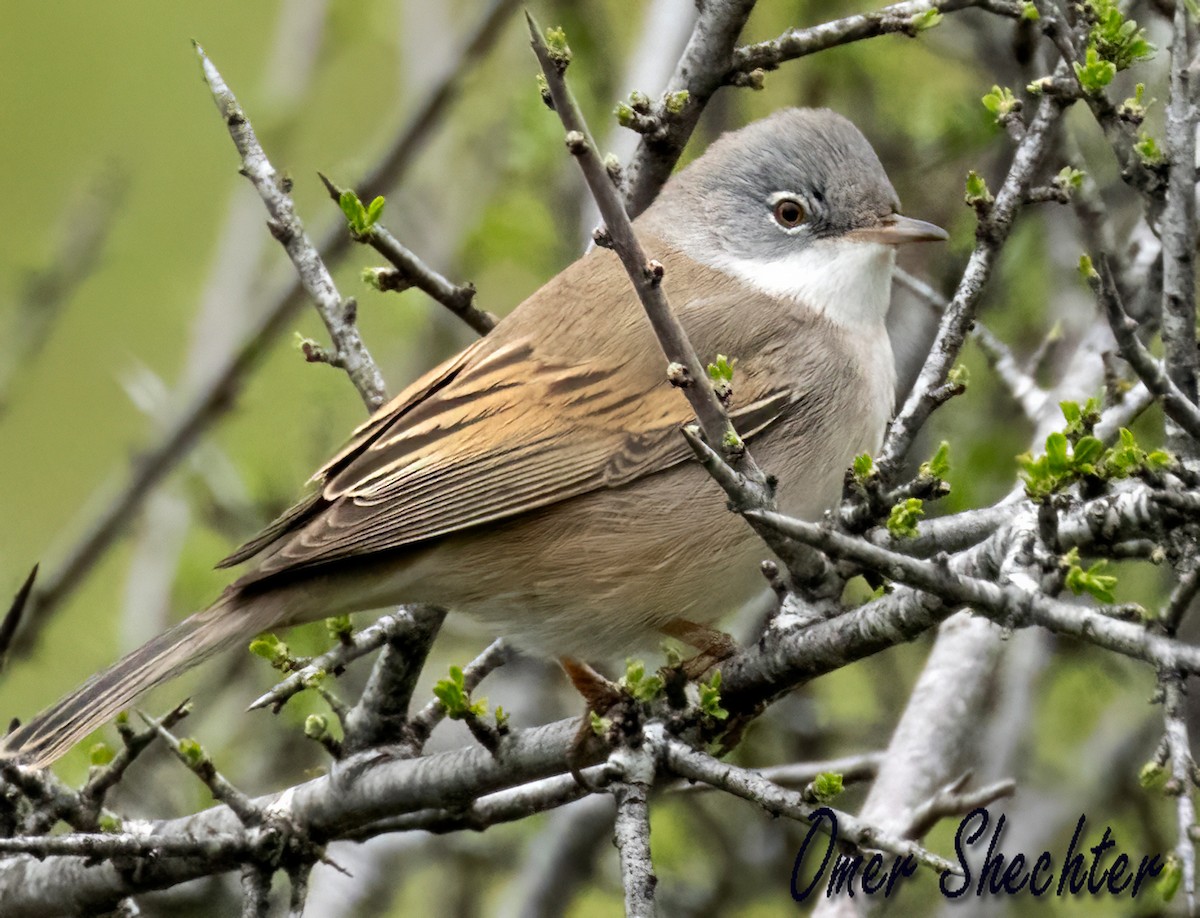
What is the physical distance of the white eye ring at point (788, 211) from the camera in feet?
15.0

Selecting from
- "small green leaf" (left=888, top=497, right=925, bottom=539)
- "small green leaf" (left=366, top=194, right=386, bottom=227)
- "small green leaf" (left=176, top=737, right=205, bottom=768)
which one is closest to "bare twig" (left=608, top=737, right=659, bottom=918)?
"small green leaf" (left=888, top=497, right=925, bottom=539)

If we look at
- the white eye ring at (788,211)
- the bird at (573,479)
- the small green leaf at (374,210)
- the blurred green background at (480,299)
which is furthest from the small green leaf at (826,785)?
the white eye ring at (788,211)

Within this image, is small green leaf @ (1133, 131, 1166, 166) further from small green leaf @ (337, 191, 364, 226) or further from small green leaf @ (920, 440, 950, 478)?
small green leaf @ (337, 191, 364, 226)

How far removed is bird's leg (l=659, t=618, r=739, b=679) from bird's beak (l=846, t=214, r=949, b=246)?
133 cm

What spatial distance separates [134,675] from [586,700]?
1.21 m

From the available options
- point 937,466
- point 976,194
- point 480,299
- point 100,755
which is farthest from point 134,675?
point 480,299

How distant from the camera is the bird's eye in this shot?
4586 mm

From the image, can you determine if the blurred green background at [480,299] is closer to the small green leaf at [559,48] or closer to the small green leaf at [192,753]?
the small green leaf at [192,753]

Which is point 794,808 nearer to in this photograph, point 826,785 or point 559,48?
point 826,785

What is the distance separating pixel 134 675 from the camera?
3.55m

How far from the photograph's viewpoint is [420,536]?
3699 millimetres

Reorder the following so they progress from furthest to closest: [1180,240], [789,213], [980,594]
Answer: [789,213], [1180,240], [980,594]

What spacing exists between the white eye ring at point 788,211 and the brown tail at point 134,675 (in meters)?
2.08

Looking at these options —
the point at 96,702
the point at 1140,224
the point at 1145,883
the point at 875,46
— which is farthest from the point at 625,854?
the point at 875,46
